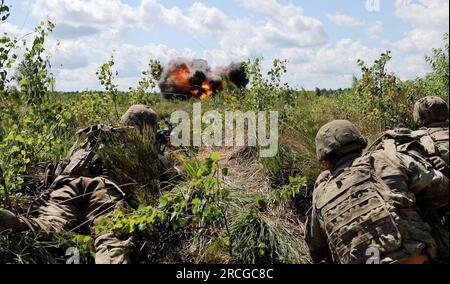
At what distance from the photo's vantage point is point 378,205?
10.8ft

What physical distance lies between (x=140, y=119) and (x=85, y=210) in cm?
118

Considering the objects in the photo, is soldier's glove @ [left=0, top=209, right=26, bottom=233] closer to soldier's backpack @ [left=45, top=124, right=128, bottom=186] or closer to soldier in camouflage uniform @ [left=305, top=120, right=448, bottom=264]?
soldier's backpack @ [left=45, top=124, right=128, bottom=186]

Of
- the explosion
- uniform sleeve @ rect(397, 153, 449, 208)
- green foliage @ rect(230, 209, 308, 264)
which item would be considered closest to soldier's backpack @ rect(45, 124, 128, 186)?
green foliage @ rect(230, 209, 308, 264)

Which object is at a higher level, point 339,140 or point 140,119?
point 140,119

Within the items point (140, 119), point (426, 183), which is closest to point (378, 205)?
point (426, 183)

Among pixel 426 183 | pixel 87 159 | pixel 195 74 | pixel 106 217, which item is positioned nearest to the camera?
pixel 426 183

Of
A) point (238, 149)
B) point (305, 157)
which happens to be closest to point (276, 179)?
Answer: point (305, 157)

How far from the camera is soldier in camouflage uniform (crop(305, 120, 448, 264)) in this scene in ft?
10.7

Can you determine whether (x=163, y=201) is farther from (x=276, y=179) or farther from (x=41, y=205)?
(x=276, y=179)

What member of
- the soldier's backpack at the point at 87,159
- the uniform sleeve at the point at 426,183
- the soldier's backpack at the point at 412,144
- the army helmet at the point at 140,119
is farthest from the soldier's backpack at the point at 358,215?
the army helmet at the point at 140,119

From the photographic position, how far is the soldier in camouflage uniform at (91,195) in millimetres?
4066

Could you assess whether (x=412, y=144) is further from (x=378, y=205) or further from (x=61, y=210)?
(x=61, y=210)

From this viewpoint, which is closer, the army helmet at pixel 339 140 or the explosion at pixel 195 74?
the army helmet at pixel 339 140

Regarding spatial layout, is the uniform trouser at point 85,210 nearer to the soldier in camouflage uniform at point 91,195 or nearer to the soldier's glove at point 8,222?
the soldier in camouflage uniform at point 91,195
